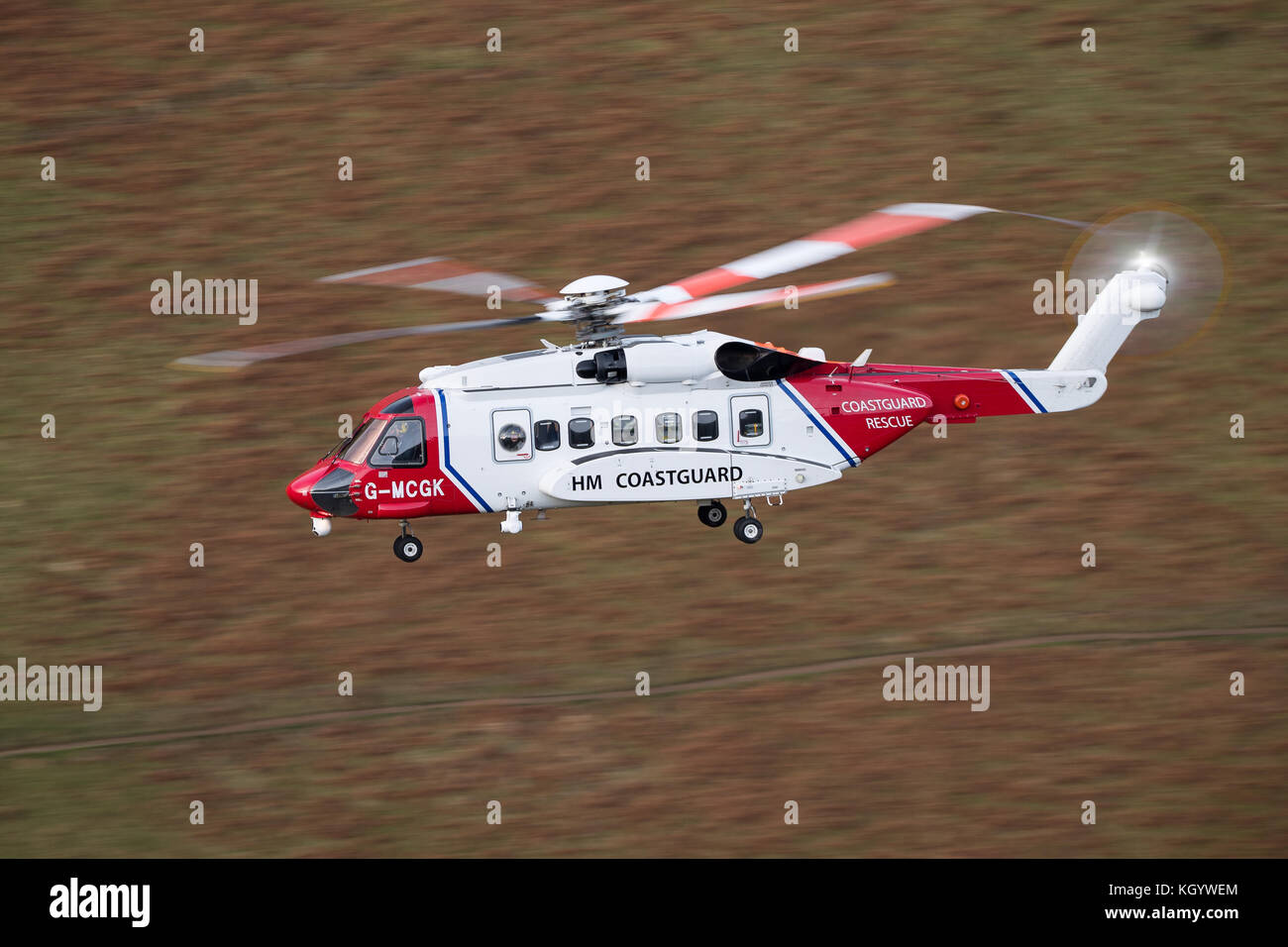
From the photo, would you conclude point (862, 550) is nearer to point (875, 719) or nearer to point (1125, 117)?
point (875, 719)

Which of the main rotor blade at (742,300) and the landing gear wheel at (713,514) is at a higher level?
the main rotor blade at (742,300)

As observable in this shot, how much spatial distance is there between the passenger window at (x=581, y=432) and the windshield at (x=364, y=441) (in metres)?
2.97

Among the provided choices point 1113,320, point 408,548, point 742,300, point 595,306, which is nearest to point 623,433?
point 595,306

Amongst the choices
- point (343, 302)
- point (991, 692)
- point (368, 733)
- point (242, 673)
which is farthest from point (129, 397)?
point (991, 692)

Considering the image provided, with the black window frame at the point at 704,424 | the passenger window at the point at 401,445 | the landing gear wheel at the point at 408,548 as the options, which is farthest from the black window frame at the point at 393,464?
the black window frame at the point at 704,424

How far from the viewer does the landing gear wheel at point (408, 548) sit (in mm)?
26734

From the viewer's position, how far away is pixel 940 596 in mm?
33750

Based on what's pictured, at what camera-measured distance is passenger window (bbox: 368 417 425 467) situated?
85.6ft

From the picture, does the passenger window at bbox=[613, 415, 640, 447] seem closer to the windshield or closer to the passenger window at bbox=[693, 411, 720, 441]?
the passenger window at bbox=[693, 411, 720, 441]

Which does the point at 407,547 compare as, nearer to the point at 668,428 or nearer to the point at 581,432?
the point at 581,432

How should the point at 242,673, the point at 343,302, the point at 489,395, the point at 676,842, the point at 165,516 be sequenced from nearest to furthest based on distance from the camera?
the point at 489,395
the point at 676,842
the point at 242,673
the point at 165,516
the point at 343,302

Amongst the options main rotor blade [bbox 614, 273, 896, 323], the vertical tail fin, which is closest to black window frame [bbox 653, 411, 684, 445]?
main rotor blade [bbox 614, 273, 896, 323]

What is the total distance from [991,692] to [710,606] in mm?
5709

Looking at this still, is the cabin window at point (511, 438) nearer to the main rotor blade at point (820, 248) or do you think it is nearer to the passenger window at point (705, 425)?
the passenger window at point (705, 425)
